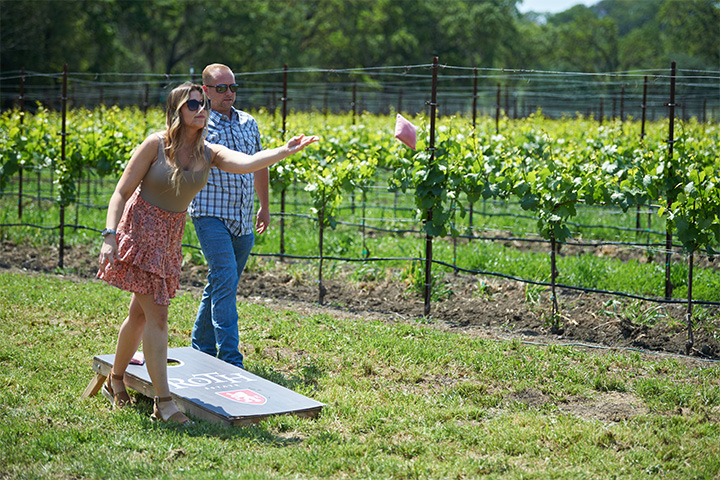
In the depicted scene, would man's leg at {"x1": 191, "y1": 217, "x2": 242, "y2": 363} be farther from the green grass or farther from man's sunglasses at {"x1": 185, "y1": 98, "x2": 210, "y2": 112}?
man's sunglasses at {"x1": 185, "y1": 98, "x2": 210, "y2": 112}

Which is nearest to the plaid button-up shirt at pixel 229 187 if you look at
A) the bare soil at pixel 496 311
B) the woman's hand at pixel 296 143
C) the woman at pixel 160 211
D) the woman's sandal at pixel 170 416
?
the woman at pixel 160 211

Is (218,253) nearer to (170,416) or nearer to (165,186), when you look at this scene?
(165,186)

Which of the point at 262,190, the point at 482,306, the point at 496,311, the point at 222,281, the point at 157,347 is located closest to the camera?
the point at 157,347

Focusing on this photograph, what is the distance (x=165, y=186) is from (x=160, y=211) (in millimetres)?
126

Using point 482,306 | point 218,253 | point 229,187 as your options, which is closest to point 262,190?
point 229,187

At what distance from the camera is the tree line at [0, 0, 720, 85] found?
30484 mm

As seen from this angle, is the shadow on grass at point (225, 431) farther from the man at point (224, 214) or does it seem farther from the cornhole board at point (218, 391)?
the man at point (224, 214)

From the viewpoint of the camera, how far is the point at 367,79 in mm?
43000

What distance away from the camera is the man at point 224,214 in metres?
4.47

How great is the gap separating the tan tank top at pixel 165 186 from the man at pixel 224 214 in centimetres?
74

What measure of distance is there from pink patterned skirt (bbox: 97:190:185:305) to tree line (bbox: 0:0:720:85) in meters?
25.2

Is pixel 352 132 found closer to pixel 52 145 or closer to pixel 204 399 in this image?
pixel 52 145

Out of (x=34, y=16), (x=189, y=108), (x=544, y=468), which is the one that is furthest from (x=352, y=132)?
(x=34, y=16)

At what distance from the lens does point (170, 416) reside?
370 centimetres
